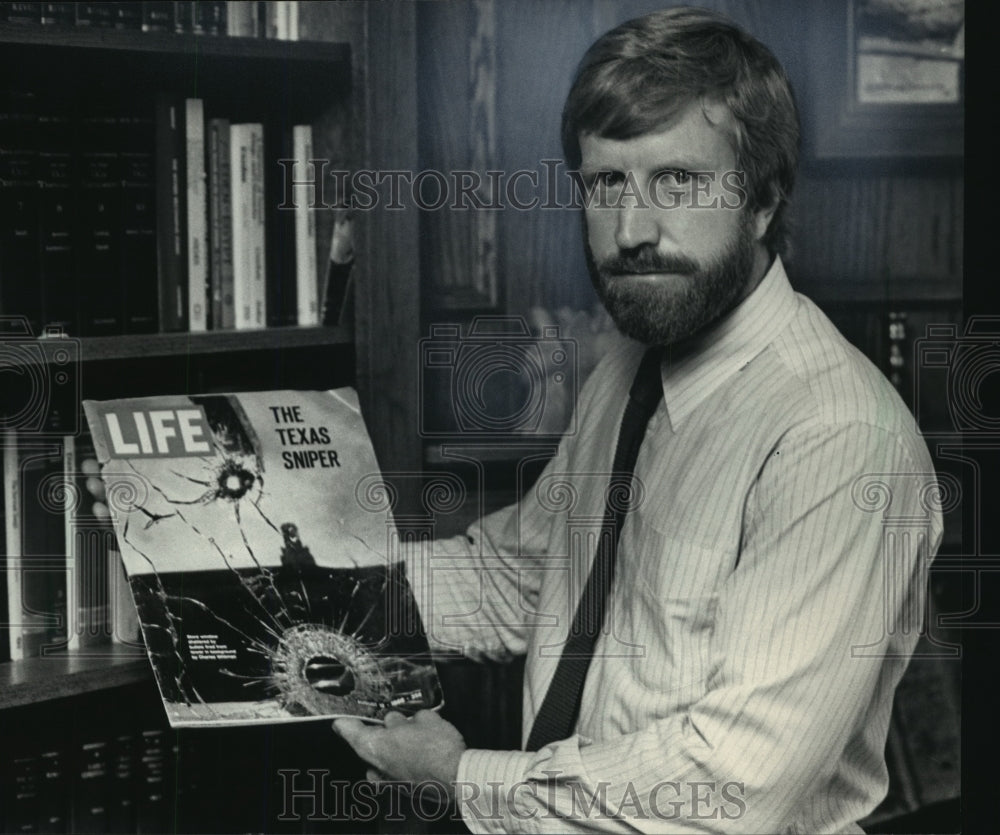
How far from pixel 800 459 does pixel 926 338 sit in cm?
90

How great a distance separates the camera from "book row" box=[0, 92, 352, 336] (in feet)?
4.51

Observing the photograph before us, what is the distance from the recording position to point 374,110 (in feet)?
Result: 4.98

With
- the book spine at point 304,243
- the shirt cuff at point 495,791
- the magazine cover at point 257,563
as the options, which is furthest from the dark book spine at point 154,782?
the book spine at point 304,243

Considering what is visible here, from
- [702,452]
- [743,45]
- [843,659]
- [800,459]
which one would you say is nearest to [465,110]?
[743,45]

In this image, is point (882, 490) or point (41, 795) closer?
point (882, 490)

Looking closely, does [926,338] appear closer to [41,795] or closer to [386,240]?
[386,240]

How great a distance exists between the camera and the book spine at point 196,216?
4.77 feet

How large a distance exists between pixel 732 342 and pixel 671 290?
98mm

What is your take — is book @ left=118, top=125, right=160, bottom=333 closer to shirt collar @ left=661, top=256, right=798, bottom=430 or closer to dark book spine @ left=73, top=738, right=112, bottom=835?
dark book spine @ left=73, top=738, right=112, bottom=835

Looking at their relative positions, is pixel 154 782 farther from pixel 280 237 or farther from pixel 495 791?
pixel 280 237

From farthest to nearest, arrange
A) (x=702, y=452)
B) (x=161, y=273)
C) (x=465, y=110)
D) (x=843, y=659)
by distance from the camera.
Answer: (x=465, y=110) → (x=161, y=273) → (x=702, y=452) → (x=843, y=659)

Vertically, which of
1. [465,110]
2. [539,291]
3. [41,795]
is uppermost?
[465,110]

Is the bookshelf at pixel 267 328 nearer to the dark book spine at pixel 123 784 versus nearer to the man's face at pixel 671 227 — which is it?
the dark book spine at pixel 123 784

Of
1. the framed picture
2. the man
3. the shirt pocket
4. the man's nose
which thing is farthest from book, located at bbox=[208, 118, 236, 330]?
the framed picture
